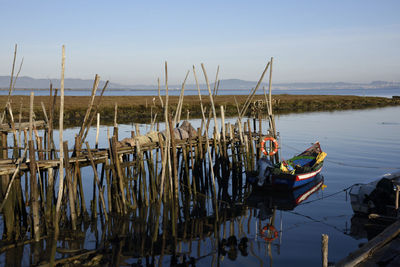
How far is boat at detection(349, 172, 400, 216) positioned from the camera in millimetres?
16312

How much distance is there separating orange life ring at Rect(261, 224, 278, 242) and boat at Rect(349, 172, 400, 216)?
4.00 m

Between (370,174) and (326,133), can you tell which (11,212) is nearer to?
(370,174)

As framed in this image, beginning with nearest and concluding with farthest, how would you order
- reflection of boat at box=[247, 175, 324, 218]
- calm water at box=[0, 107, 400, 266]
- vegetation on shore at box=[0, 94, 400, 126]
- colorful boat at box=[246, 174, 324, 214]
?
calm water at box=[0, 107, 400, 266] < reflection of boat at box=[247, 175, 324, 218] < colorful boat at box=[246, 174, 324, 214] < vegetation on shore at box=[0, 94, 400, 126]

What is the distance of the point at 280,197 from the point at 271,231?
525 cm

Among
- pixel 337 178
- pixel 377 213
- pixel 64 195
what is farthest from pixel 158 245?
pixel 337 178

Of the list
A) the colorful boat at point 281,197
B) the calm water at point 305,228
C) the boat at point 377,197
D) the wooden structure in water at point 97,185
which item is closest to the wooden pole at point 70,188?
the wooden structure in water at point 97,185

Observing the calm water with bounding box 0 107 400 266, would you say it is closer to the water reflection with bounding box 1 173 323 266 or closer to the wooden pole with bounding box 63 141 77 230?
the water reflection with bounding box 1 173 323 266

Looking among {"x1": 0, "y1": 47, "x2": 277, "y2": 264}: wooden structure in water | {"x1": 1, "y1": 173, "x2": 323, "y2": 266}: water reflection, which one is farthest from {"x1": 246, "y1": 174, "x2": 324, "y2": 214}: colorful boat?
{"x1": 0, "y1": 47, "x2": 277, "y2": 264}: wooden structure in water

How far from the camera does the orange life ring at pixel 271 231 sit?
14444 mm

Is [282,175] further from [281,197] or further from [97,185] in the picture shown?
[97,185]

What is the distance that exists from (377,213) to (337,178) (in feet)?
25.9

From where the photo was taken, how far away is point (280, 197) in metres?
20.3

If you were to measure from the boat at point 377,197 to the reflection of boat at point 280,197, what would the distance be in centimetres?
312

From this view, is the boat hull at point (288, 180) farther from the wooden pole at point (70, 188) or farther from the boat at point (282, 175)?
the wooden pole at point (70, 188)
